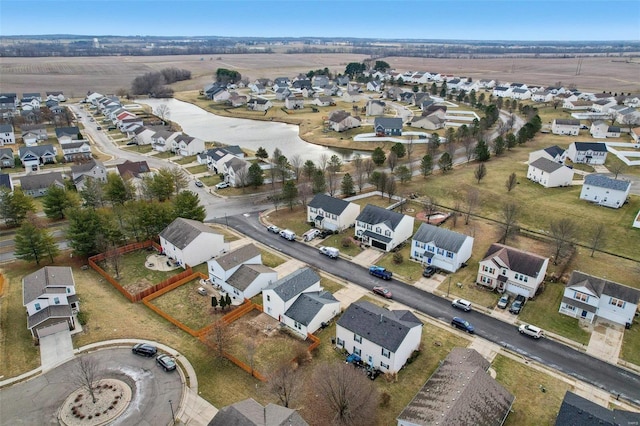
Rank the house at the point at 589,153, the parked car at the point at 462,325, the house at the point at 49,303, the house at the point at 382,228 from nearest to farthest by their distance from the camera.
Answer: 1. the house at the point at 49,303
2. the parked car at the point at 462,325
3. the house at the point at 382,228
4. the house at the point at 589,153

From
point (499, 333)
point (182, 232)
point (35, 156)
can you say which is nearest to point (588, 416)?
point (499, 333)

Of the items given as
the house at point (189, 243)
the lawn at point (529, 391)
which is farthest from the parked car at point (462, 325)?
the house at point (189, 243)

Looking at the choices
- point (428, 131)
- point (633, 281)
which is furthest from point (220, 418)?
point (428, 131)

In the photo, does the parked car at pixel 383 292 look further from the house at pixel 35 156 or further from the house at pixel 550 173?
the house at pixel 35 156

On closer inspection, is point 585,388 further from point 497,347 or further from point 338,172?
point 338,172

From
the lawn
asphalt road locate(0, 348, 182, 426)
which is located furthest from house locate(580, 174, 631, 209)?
asphalt road locate(0, 348, 182, 426)

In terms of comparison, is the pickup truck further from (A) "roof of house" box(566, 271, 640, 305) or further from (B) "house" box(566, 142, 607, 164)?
(B) "house" box(566, 142, 607, 164)
